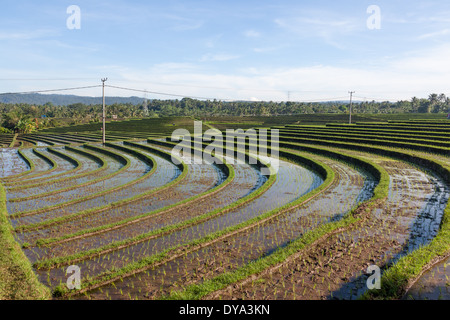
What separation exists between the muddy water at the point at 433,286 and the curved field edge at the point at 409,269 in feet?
0.27

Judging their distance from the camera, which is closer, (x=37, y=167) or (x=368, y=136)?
(x=37, y=167)

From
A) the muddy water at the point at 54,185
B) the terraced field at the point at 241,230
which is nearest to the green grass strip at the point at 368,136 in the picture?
the terraced field at the point at 241,230

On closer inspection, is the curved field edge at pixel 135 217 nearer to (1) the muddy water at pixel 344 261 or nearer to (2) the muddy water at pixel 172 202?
(2) the muddy water at pixel 172 202

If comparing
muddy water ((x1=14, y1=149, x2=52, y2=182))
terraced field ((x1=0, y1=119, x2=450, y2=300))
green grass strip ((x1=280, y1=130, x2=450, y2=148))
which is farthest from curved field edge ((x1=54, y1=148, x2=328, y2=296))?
green grass strip ((x1=280, y1=130, x2=450, y2=148))

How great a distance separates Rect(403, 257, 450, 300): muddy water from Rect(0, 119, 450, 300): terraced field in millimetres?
33

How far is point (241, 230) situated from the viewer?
9078 mm

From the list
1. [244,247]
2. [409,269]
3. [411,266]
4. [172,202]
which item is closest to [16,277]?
[244,247]

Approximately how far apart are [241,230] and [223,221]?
1.22 metres

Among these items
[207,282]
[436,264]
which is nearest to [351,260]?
[436,264]

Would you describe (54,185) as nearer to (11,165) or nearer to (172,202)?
(172,202)

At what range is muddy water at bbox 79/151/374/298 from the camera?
6305 millimetres
